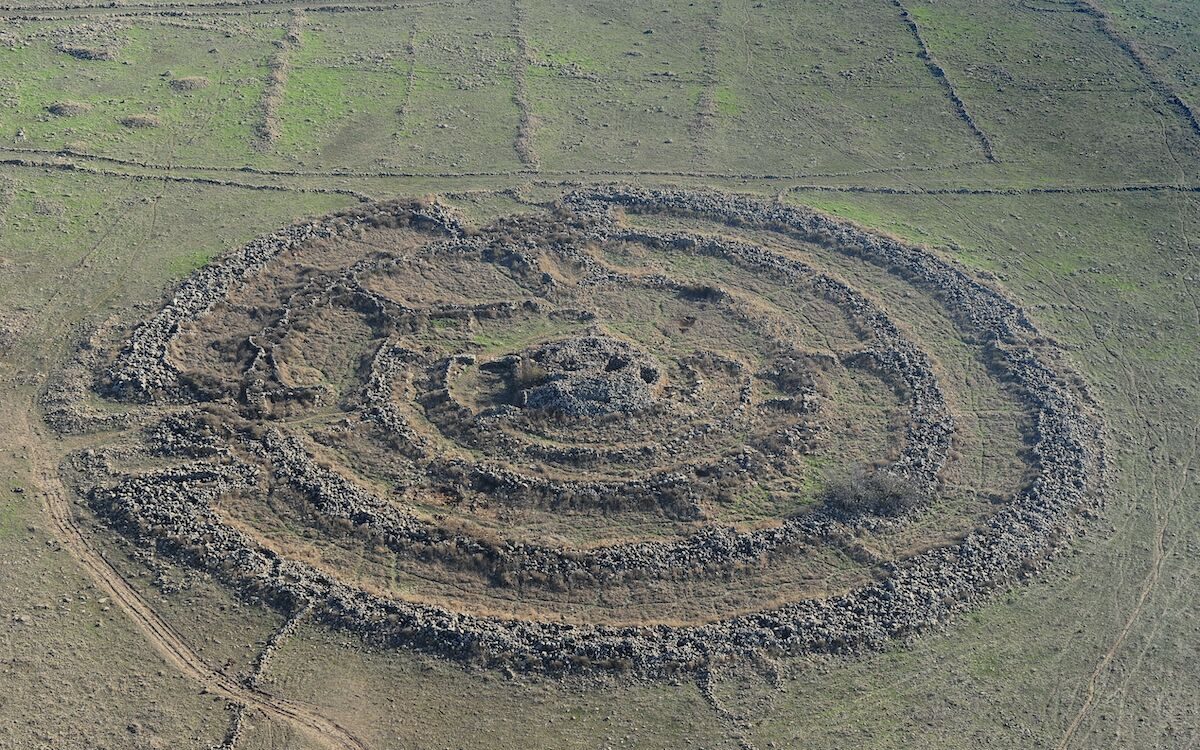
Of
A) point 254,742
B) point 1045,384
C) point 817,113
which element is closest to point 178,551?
point 254,742

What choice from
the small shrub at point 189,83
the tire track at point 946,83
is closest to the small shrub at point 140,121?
the small shrub at point 189,83

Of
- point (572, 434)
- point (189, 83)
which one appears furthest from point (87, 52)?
point (572, 434)

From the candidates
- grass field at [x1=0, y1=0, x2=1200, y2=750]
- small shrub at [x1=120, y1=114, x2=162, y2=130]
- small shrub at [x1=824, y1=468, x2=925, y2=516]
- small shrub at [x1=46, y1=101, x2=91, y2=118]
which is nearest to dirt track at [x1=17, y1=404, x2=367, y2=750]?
grass field at [x1=0, y1=0, x2=1200, y2=750]

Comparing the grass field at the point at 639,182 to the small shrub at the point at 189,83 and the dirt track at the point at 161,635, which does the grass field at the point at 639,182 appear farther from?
the small shrub at the point at 189,83

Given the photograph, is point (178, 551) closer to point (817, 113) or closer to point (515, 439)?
point (515, 439)

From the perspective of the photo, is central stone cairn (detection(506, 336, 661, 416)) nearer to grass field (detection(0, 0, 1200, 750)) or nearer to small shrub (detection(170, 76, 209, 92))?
grass field (detection(0, 0, 1200, 750))
